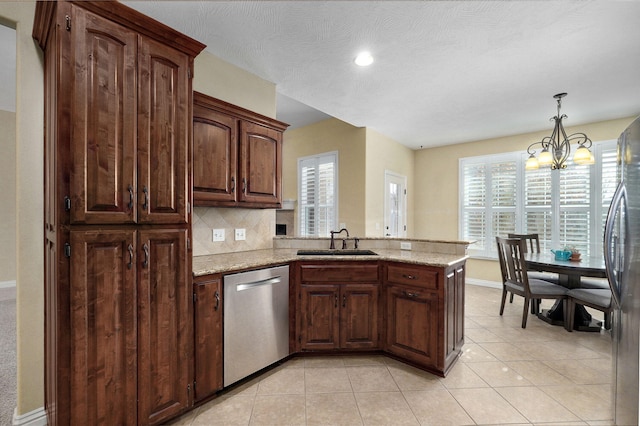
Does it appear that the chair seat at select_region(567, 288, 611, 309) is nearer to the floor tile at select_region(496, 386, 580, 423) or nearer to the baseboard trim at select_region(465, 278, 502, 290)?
the floor tile at select_region(496, 386, 580, 423)

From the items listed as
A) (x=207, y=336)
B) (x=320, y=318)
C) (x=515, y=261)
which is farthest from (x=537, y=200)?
(x=207, y=336)

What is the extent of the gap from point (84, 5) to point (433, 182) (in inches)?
230

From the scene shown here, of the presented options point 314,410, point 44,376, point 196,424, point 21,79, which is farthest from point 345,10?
point 44,376

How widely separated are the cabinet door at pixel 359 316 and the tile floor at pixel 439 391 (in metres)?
0.19

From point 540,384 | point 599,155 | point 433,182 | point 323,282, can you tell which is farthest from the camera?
point 433,182

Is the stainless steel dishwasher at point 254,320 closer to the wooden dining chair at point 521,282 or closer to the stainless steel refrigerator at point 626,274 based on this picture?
the stainless steel refrigerator at point 626,274

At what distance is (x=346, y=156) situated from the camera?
4.88 meters

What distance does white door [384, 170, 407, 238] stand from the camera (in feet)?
16.9

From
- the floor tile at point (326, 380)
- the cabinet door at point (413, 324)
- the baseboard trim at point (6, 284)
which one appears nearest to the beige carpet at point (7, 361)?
the baseboard trim at point (6, 284)

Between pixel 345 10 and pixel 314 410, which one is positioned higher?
pixel 345 10

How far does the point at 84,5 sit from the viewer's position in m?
1.39

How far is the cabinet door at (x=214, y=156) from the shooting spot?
2199 millimetres

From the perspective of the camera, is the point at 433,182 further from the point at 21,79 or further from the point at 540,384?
the point at 21,79

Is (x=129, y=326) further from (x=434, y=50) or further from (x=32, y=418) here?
(x=434, y=50)
